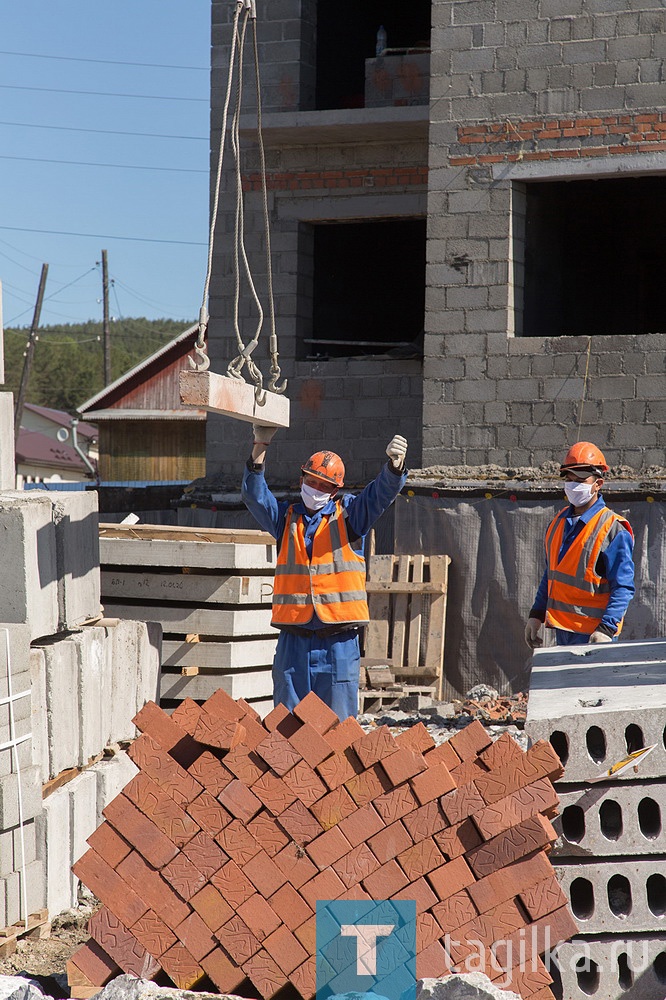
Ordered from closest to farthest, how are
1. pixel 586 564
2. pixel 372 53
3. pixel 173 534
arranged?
pixel 586 564, pixel 173 534, pixel 372 53

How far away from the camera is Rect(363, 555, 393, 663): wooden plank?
10562 millimetres

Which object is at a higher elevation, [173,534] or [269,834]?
[173,534]

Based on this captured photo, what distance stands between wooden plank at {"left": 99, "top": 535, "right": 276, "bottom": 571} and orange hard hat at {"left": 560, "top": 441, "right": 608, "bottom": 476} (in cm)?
193

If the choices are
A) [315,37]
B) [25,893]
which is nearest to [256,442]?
[25,893]

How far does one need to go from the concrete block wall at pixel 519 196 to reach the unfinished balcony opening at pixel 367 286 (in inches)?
72.0

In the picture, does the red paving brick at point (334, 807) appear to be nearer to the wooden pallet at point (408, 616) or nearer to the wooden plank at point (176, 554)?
the wooden plank at point (176, 554)

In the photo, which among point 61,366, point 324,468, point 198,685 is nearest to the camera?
point 324,468

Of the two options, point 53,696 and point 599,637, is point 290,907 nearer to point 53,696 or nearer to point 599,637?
point 53,696

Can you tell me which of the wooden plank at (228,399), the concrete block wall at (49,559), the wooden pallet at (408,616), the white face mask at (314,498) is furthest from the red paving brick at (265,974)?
the wooden pallet at (408,616)

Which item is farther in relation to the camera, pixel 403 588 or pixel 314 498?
pixel 403 588

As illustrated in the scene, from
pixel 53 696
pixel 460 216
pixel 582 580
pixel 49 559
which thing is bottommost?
pixel 53 696

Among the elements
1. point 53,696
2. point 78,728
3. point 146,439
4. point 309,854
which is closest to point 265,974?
point 309,854

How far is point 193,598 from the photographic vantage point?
6973 mm

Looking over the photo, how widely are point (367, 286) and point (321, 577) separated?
8.26 meters
